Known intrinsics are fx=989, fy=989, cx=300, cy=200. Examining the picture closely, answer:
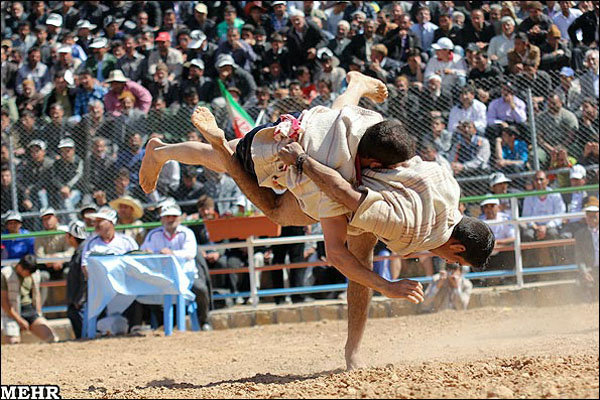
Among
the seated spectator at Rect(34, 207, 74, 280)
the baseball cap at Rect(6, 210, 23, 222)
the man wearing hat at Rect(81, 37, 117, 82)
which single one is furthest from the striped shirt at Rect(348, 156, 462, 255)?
the man wearing hat at Rect(81, 37, 117, 82)

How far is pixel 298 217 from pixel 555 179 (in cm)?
569

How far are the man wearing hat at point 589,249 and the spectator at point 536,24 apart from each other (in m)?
2.65

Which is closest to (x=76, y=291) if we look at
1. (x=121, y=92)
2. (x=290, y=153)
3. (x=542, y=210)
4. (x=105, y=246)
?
(x=105, y=246)

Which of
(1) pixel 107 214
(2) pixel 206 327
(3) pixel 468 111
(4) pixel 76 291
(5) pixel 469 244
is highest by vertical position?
(3) pixel 468 111

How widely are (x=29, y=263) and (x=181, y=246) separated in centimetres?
158

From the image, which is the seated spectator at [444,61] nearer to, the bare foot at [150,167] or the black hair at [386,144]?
the bare foot at [150,167]

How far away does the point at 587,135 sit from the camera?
10.5 metres

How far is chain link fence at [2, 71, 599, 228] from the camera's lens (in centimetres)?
1052

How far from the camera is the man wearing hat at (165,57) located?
12.8 meters

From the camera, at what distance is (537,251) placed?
10.3 meters

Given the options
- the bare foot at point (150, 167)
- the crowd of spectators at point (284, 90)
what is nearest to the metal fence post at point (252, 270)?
the crowd of spectators at point (284, 90)

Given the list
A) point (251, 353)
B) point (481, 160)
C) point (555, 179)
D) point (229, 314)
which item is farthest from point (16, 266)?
point (555, 179)

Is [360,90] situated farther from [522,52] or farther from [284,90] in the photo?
[522,52]

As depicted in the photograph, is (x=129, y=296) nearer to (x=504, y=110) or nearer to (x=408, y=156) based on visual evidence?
(x=504, y=110)
